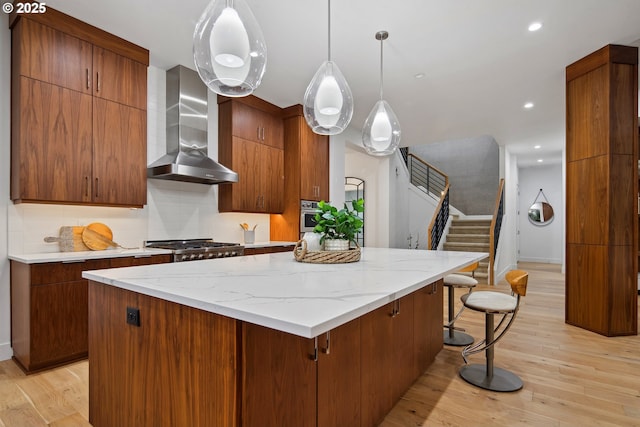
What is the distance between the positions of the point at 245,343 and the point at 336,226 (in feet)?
3.86

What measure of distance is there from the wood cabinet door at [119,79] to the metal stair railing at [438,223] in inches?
214

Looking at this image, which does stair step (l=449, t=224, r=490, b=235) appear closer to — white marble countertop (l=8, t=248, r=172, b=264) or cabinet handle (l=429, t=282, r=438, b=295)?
cabinet handle (l=429, t=282, r=438, b=295)

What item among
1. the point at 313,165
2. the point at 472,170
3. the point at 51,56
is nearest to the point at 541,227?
the point at 472,170

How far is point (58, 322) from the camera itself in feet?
8.24

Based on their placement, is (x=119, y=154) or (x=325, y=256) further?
(x=119, y=154)

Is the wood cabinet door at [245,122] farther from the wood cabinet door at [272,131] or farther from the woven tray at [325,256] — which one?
the woven tray at [325,256]

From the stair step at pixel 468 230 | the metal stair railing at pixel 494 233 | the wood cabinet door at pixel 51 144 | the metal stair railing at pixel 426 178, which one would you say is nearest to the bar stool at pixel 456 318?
the metal stair railing at pixel 494 233

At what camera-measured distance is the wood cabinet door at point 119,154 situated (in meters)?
2.95

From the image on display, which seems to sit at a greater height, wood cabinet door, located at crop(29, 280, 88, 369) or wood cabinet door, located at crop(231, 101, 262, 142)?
wood cabinet door, located at crop(231, 101, 262, 142)

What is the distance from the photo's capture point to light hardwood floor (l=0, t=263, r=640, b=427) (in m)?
1.88

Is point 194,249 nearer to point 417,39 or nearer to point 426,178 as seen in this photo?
point 417,39

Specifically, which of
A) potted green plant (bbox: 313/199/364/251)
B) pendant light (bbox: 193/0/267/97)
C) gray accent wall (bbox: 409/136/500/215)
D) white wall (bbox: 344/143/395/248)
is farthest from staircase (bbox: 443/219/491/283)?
pendant light (bbox: 193/0/267/97)

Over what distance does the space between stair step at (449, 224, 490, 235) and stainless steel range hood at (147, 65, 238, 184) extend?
19.7 ft

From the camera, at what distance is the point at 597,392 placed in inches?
86.7
